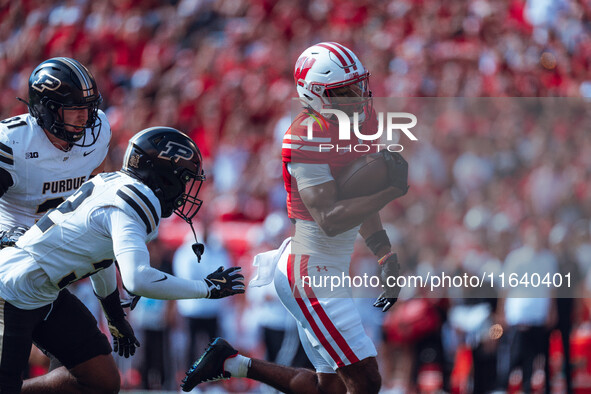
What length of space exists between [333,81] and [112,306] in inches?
66.9

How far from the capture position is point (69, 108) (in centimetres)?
487

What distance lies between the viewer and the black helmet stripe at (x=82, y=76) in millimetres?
4902

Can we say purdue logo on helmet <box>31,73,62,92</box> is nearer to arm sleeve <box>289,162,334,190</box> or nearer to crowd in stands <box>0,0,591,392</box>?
arm sleeve <box>289,162,334,190</box>

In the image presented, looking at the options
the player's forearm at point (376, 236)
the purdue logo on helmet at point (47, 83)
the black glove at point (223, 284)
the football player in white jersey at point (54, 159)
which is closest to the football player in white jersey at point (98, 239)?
the black glove at point (223, 284)

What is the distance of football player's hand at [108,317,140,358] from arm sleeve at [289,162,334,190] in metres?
1.25

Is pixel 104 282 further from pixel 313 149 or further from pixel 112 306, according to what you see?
pixel 313 149

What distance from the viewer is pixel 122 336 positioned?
508 centimetres

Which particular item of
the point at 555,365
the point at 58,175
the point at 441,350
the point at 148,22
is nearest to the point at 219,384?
the point at 441,350

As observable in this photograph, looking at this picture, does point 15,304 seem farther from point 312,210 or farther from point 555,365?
point 555,365

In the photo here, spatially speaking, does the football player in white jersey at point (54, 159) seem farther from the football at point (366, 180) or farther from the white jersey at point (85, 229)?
the football at point (366, 180)

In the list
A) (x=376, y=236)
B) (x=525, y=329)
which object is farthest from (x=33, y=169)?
(x=525, y=329)

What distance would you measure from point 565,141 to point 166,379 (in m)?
3.82

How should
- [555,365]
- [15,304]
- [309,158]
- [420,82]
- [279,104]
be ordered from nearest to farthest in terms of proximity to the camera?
[15,304] < [309,158] < [555,365] < [420,82] < [279,104]

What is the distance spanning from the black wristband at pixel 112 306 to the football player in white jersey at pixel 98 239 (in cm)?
44
